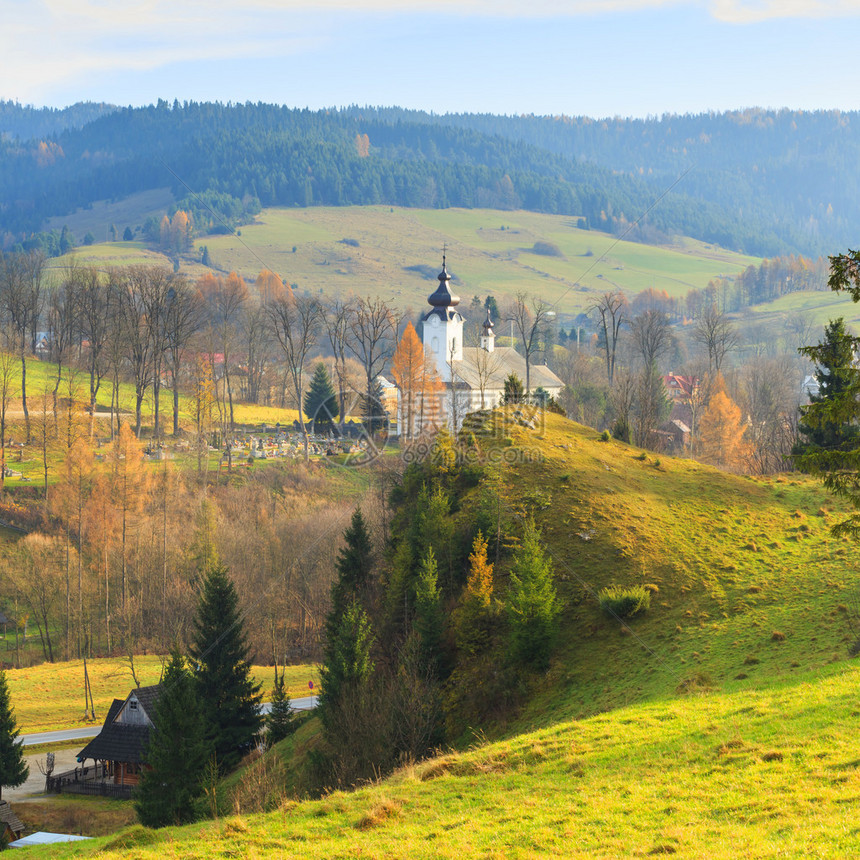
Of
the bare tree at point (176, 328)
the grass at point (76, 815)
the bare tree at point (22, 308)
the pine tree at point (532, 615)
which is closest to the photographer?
the pine tree at point (532, 615)

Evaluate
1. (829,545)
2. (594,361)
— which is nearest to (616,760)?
(829,545)

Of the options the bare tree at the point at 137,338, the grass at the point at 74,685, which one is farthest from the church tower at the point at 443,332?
the grass at the point at 74,685

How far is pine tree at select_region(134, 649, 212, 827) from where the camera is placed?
27.2 m

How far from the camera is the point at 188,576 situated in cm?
6588

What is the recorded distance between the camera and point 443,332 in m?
85.2

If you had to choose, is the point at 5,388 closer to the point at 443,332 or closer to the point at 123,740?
the point at 443,332

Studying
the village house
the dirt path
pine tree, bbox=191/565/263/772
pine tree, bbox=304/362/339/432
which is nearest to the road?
the dirt path

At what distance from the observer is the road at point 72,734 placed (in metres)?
46.0

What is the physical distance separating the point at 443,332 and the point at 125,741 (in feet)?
172

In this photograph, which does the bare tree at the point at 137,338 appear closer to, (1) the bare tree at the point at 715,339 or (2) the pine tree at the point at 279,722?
(2) the pine tree at the point at 279,722

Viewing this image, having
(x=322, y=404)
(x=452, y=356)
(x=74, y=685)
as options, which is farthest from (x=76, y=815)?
(x=322, y=404)

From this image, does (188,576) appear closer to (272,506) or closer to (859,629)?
(272,506)

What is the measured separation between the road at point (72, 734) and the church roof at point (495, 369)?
3565 centimetres

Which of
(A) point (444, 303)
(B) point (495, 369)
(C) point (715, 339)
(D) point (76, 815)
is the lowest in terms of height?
(D) point (76, 815)
